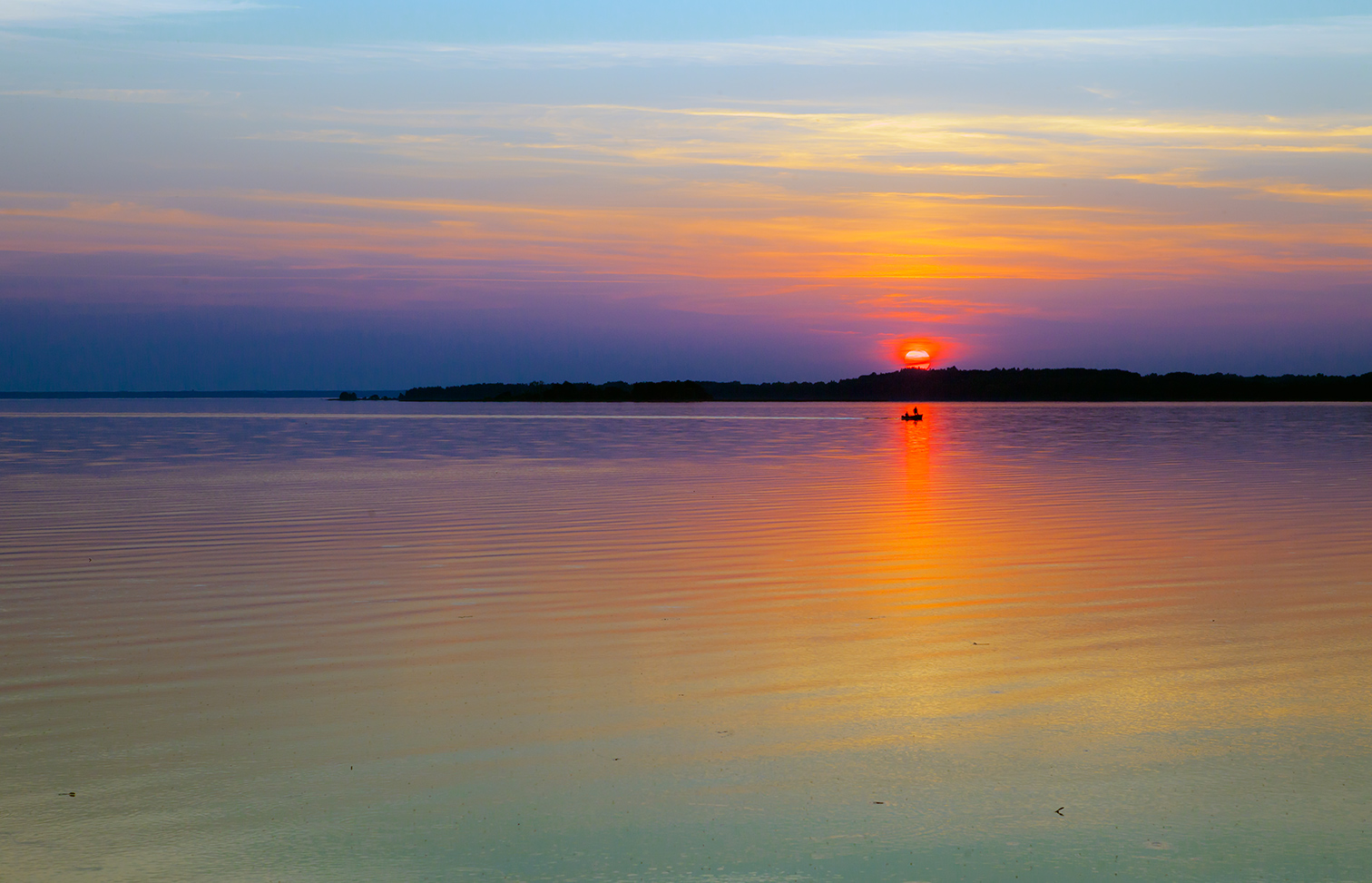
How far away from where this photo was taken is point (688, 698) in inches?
293

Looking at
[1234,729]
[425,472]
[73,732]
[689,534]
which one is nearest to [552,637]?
[73,732]

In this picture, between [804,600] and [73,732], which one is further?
[804,600]

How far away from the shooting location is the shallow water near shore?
5156 mm

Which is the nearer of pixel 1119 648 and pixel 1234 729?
pixel 1234 729

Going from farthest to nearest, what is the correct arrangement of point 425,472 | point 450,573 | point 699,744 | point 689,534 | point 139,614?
point 425,472 → point 689,534 → point 450,573 → point 139,614 → point 699,744

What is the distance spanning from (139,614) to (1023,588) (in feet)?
25.3

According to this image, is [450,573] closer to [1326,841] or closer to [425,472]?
[1326,841]

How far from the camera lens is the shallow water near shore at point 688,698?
16.9ft

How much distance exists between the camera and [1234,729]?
6.74m

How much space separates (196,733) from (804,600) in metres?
5.51

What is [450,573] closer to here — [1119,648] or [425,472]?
[1119,648]

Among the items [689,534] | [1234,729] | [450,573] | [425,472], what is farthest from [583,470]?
[1234,729]

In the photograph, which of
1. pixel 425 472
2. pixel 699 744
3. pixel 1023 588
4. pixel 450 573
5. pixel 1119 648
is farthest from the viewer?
pixel 425 472

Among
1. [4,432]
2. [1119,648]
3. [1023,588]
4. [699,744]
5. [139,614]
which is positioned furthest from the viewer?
[4,432]
